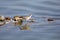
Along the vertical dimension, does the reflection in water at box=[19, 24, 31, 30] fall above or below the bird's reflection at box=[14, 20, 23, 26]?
below

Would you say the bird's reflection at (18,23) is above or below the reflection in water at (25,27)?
above

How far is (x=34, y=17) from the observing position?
1936mm

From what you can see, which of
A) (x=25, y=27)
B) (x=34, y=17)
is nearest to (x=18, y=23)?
(x=25, y=27)

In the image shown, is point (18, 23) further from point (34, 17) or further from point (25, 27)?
point (34, 17)

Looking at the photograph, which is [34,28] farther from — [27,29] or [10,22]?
[10,22]

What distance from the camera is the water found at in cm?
175

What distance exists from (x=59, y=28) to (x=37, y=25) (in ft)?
0.81

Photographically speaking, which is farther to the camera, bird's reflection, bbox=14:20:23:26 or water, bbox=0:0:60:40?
bird's reflection, bbox=14:20:23:26

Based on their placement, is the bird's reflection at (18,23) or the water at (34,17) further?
the bird's reflection at (18,23)

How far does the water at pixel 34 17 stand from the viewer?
69.0 inches

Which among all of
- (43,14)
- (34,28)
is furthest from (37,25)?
(43,14)

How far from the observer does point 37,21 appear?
1.91m

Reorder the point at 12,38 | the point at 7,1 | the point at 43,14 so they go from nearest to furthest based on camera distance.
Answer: the point at 12,38
the point at 43,14
the point at 7,1

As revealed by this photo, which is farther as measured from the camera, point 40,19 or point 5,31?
point 40,19
